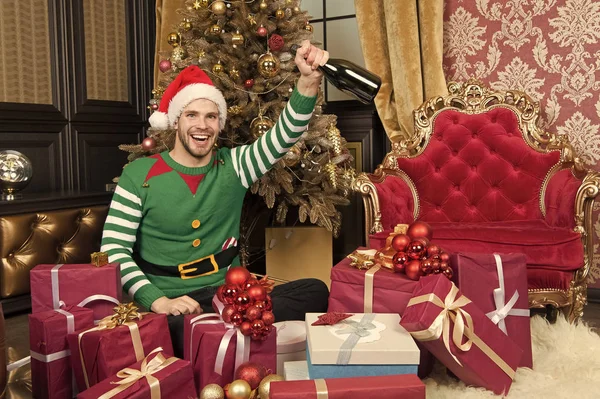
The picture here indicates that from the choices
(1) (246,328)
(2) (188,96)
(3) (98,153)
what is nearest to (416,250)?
(1) (246,328)

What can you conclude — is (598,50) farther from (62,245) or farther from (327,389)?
(62,245)

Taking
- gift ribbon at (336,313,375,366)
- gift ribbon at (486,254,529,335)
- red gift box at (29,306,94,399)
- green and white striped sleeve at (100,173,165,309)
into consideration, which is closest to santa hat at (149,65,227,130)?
green and white striped sleeve at (100,173,165,309)

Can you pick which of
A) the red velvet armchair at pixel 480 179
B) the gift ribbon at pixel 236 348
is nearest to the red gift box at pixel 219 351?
the gift ribbon at pixel 236 348

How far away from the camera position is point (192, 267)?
7.48 ft

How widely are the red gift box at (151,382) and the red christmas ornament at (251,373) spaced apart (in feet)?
0.45

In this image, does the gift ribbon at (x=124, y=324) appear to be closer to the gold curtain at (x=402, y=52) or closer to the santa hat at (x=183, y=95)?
the santa hat at (x=183, y=95)

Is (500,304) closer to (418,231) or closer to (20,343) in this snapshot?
(418,231)

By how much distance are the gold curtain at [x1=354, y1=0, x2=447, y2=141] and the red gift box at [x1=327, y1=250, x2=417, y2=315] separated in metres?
1.99

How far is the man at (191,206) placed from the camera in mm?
2219

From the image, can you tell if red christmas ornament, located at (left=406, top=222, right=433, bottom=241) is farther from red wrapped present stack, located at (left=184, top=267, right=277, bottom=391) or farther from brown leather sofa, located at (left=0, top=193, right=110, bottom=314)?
brown leather sofa, located at (left=0, top=193, right=110, bottom=314)

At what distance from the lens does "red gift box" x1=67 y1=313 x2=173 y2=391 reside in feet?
5.40

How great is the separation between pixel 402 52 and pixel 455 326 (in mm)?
2436

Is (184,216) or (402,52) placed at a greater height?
(402,52)

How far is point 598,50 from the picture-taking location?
11.0 feet
